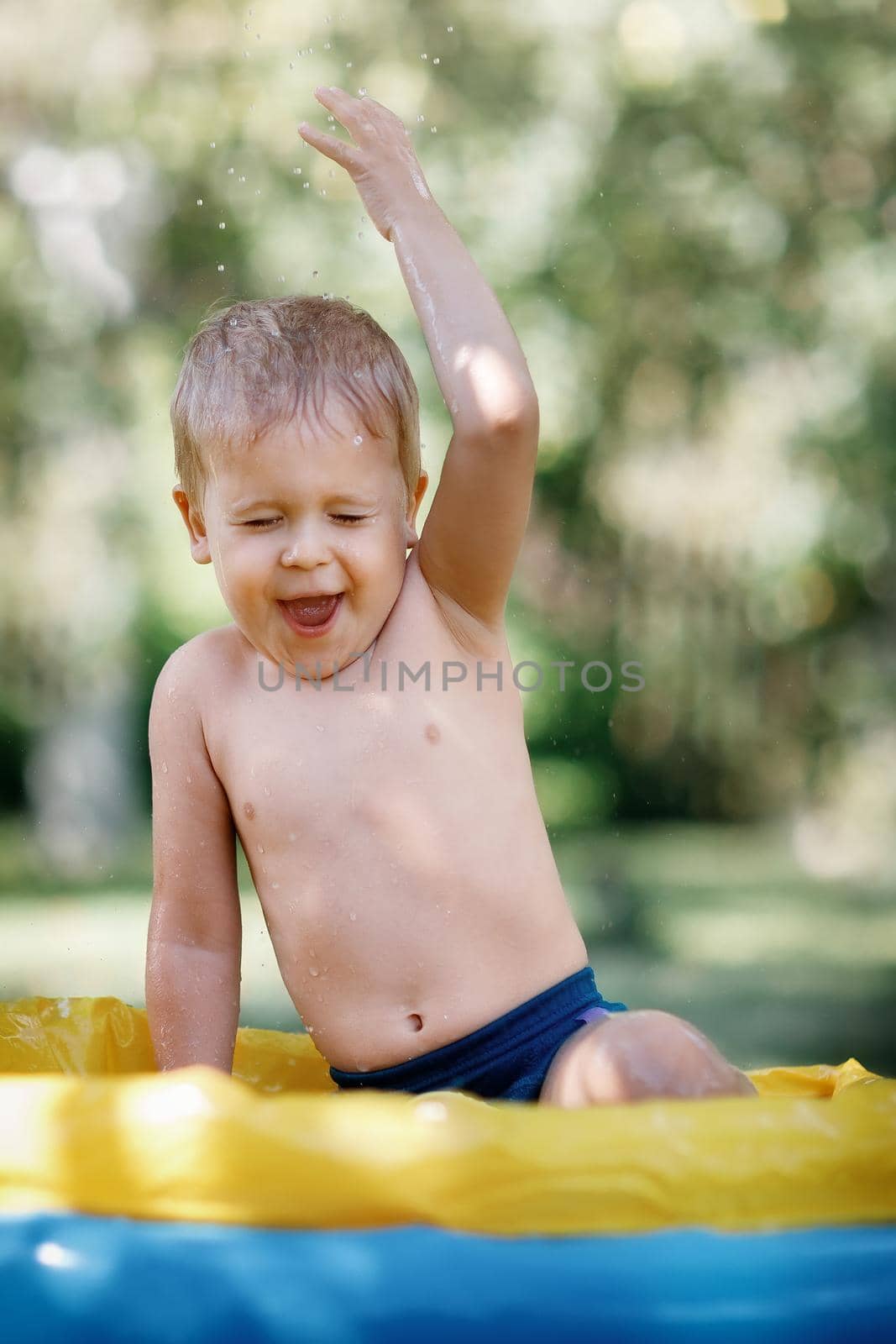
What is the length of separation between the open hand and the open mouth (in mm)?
424

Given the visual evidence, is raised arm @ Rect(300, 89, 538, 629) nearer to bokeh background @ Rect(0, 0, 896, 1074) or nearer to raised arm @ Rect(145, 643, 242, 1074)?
raised arm @ Rect(145, 643, 242, 1074)

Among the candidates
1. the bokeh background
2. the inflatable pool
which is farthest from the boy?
the bokeh background

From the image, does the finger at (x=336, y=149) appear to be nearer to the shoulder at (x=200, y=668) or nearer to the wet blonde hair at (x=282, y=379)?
the wet blonde hair at (x=282, y=379)

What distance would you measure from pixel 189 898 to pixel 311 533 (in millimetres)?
480

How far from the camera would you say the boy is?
63.8 inches

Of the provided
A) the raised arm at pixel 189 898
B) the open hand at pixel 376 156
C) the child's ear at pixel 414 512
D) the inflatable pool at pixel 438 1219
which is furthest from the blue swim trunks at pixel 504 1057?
the open hand at pixel 376 156

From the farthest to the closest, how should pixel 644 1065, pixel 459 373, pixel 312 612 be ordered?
pixel 312 612 → pixel 459 373 → pixel 644 1065

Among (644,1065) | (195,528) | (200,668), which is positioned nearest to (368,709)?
(200,668)

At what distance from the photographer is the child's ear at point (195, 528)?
70.9 inches

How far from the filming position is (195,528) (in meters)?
1.83

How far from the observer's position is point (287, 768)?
1693mm

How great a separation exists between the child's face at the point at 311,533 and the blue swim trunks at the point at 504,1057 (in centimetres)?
44

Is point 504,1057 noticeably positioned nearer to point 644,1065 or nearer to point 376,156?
point 644,1065

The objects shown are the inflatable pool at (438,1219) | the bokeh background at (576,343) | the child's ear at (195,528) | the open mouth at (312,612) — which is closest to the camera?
the inflatable pool at (438,1219)
